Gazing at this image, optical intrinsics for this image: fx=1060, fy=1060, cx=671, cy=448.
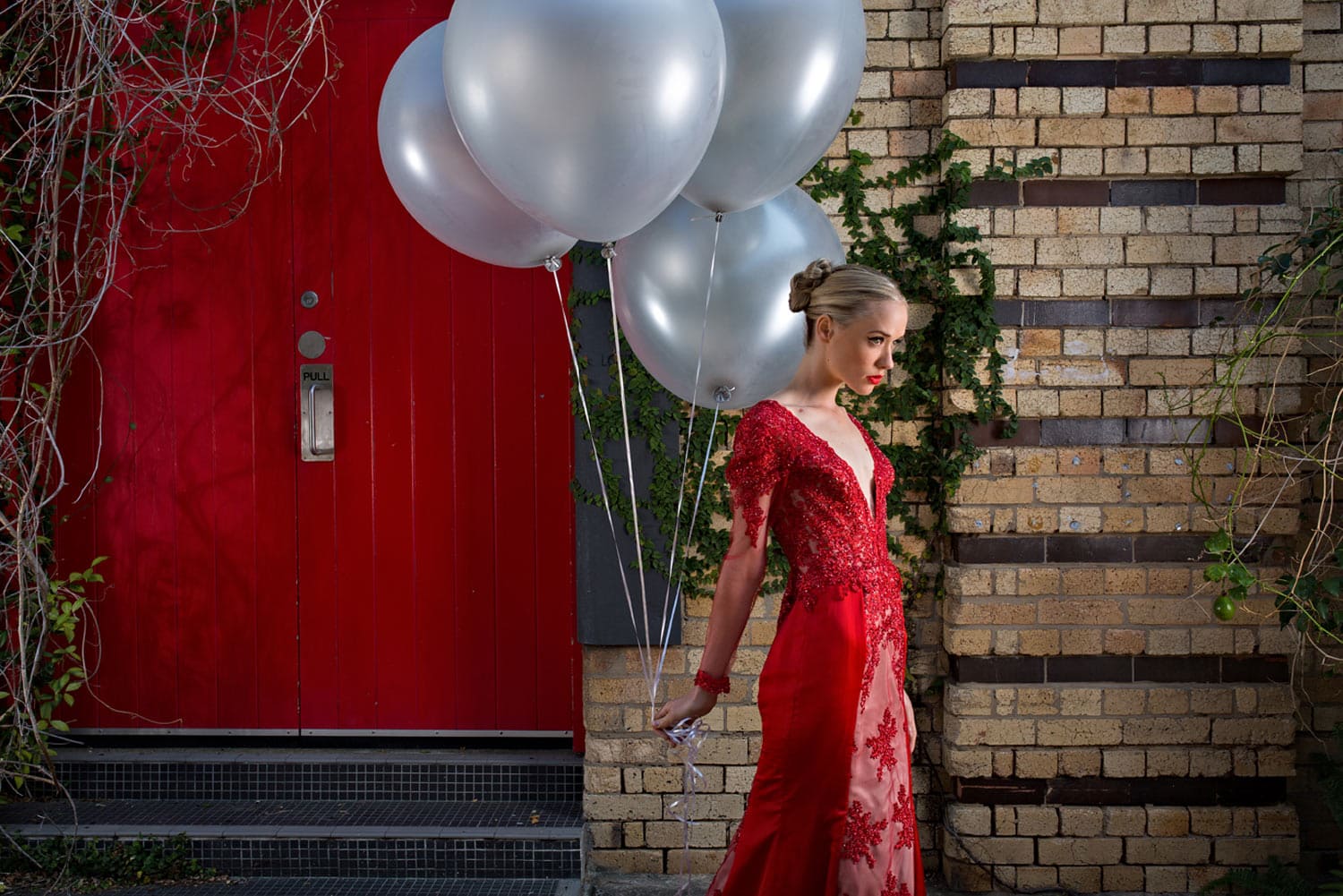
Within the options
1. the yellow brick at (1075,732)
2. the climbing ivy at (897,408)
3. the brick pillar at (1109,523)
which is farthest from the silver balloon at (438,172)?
the yellow brick at (1075,732)

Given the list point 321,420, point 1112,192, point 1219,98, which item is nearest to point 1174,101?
point 1219,98

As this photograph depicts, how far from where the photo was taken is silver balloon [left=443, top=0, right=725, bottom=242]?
1.70 metres

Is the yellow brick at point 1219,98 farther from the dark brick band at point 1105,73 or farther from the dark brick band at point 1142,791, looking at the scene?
the dark brick band at point 1142,791

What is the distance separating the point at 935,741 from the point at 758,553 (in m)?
1.55

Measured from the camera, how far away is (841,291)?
6.69ft

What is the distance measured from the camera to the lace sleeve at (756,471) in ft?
6.64

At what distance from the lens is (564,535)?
144 inches

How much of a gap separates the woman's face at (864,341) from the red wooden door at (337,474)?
1.70 metres

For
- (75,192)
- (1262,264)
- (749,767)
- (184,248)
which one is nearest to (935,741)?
(749,767)

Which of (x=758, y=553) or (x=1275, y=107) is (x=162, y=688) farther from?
(x=1275, y=107)

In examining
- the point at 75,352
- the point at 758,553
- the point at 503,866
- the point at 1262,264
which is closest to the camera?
the point at 758,553

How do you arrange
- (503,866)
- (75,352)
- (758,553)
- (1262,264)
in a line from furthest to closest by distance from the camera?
(75,352) < (503,866) < (1262,264) < (758,553)

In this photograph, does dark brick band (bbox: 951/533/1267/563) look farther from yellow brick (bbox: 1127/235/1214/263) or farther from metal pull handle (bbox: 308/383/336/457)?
metal pull handle (bbox: 308/383/336/457)

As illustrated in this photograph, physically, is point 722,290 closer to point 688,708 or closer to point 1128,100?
point 688,708
